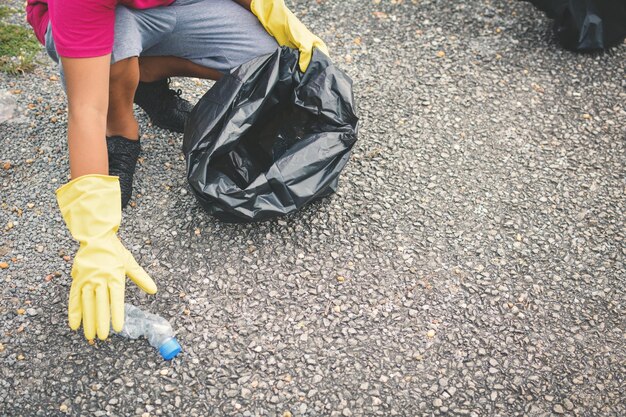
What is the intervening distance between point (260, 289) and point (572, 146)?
1.59 metres

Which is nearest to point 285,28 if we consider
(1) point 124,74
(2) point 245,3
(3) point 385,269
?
(2) point 245,3

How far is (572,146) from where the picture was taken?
2.64 meters

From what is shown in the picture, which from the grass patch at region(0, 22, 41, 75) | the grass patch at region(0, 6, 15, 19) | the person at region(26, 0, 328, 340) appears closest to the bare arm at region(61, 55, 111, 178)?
the person at region(26, 0, 328, 340)

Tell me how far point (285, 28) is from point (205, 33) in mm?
313

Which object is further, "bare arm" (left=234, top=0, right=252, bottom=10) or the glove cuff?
"bare arm" (left=234, top=0, right=252, bottom=10)

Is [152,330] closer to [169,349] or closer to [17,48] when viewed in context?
[169,349]

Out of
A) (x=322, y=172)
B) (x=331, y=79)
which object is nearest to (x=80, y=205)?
(x=322, y=172)

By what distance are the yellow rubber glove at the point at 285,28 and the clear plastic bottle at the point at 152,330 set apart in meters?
1.06

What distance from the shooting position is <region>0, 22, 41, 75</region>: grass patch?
290cm

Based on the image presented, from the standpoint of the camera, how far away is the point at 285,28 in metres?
2.26

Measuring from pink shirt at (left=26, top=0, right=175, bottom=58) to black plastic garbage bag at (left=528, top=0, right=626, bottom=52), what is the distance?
228 centimetres

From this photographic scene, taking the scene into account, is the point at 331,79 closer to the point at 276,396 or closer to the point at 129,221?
the point at 129,221

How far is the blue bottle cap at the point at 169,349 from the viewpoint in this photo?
1842mm

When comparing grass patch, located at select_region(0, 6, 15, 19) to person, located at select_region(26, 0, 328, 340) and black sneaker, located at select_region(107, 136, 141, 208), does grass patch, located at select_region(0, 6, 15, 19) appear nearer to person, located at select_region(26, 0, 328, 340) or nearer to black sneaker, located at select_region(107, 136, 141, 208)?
person, located at select_region(26, 0, 328, 340)
